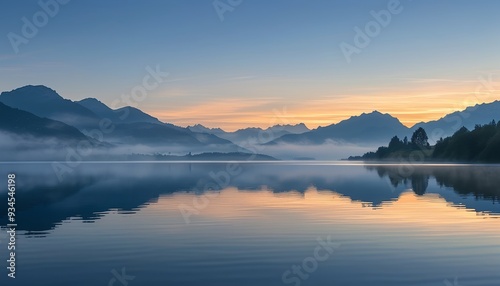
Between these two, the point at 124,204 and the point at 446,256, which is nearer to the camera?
the point at 446,256

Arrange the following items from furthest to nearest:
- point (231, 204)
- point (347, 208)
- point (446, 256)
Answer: point (231, 204) < point (347, 208) < point (446, 256)

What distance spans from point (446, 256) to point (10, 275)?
81.2 ft

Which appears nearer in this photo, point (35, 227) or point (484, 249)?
point (484, 249)

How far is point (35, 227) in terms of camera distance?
48.7 m

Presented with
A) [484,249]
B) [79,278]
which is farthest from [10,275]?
[484,249]

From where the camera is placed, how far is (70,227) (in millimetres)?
48188

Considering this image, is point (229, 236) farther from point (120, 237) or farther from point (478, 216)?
point (478, 216)

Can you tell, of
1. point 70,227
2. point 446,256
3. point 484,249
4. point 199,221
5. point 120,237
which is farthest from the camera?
point 199,221

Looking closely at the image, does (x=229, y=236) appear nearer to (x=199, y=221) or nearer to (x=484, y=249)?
(x=199, y=221)

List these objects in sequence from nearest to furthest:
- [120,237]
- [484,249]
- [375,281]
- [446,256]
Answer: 1. [375,281]
2. [446,256]
3. [484,249]
4. [120,237]

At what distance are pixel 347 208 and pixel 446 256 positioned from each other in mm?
29644

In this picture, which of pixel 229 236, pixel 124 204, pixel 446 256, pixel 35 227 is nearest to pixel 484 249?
pixel 446 256

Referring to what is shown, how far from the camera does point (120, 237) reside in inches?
1679

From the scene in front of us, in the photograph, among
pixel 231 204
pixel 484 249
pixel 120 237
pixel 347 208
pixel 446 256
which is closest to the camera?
pixel 446 256
